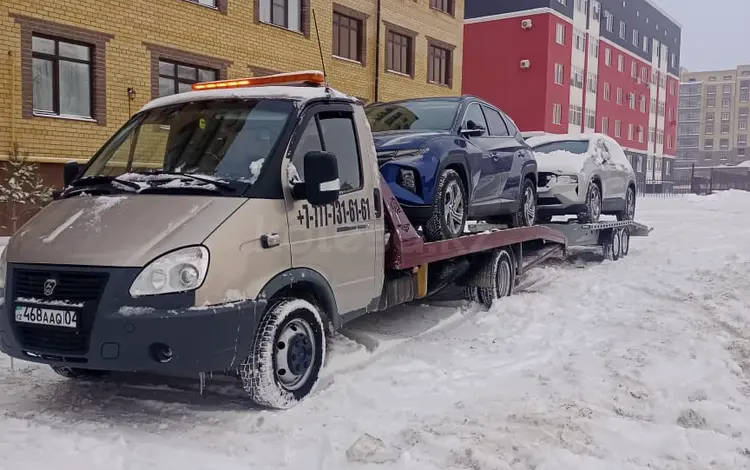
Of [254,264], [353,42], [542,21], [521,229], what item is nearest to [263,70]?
[353,42]

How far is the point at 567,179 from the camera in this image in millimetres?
10531

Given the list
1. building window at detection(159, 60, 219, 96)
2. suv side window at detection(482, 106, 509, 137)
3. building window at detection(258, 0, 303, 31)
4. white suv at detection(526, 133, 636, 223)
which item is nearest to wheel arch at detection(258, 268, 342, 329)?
suv side window at detection(482, 106, 509, 137)

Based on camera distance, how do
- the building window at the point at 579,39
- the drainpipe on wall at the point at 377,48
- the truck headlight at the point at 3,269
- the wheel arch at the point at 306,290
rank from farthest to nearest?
the building window at the point at 579,39 < the drainpipe on wall at the point at 377,48 < the wheel arch at the point at 306,290 < the truck headlight at the point at 3,269

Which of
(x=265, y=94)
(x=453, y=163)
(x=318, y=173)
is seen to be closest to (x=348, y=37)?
(x=453, y=163)

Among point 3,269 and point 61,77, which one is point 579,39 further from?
point 3,269

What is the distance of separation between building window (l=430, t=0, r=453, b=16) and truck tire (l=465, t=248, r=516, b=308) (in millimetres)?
19061

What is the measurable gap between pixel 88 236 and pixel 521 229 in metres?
5.73

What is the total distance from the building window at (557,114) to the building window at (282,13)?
23.4m

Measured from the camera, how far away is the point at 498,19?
3934 cm

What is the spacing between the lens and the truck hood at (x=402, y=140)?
6.51m

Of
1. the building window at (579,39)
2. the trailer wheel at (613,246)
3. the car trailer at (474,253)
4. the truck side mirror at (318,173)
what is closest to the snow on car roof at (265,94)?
the truck side mirror at (318,173)

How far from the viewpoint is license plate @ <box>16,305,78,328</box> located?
385 cm

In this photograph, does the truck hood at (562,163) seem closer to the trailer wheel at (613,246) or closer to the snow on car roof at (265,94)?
the trailer wheel at (613,246)

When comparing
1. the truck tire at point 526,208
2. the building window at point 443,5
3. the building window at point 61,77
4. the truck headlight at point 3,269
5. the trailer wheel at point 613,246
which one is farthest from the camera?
the building window at point 443,5
